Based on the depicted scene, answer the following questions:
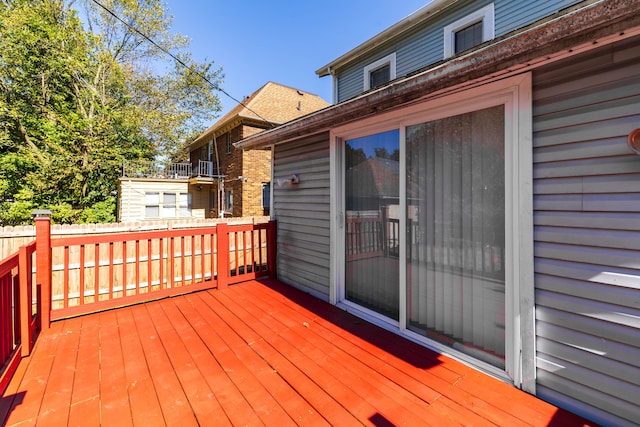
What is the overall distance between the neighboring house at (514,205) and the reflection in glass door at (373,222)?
0.7 inches

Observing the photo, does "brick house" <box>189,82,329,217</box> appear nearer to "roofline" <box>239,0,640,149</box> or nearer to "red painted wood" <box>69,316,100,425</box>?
"red painted wood" <box>69,316,100,425</box>

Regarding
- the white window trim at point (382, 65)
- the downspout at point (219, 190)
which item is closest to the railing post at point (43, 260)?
the white window trim at point (382, 65)

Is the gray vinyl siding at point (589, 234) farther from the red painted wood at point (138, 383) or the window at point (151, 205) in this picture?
the window at point (151, 205)

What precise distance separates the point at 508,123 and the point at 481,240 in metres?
0.86

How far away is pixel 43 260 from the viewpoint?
285 cm

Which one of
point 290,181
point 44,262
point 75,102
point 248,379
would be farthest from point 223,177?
point 248,379

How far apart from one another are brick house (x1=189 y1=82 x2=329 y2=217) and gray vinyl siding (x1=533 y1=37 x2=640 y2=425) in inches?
413

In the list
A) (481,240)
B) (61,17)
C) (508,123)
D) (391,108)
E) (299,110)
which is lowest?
(481,240)

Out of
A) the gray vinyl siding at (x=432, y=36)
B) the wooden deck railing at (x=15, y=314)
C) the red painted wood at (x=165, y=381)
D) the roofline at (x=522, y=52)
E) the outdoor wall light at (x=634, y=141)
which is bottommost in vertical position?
the red painted wood at (x=165, y=381)

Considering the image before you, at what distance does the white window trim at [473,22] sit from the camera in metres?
6.14

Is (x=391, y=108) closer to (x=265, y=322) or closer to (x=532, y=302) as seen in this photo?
(x=532, y=302)

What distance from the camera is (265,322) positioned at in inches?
119

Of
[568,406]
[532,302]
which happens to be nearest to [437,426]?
[568,406]

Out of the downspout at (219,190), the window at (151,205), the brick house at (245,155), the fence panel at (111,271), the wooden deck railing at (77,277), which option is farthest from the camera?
the downspout at (219,190)
